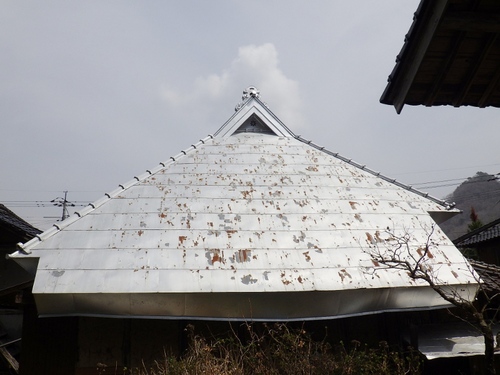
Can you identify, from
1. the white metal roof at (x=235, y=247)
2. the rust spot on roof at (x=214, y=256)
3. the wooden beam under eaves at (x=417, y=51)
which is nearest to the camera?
the wooden beam under eaves at (x=417, y=51)

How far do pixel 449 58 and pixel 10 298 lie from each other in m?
7.55

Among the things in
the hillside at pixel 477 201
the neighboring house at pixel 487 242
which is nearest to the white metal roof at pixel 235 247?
the neighboring house at pixel 487 242

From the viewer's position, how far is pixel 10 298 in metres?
6.25

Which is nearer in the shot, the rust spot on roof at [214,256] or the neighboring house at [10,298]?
the rust spot on roof at [214,256]

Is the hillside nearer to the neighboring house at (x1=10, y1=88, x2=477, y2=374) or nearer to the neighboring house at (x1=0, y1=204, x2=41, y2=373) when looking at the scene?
the neighboring house at (x1=10, y1=88, x2=477, y2=374)

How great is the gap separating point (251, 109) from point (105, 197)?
510 centimetres

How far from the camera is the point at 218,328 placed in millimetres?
6555

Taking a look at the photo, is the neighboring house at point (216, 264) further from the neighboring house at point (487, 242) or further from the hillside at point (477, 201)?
the hillside at point (477, 201)

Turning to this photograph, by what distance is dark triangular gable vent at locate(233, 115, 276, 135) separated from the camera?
1065 cm

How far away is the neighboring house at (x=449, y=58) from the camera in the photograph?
3.15m

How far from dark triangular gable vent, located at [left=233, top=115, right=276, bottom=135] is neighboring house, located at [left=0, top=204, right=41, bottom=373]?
659 centimetres

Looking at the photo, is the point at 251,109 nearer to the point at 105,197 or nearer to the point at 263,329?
the point at 105,197

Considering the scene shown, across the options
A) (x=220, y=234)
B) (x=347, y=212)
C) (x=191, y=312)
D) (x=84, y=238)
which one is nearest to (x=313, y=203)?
(x=347, y=212)

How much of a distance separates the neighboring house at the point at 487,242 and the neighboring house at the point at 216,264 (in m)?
11.4
